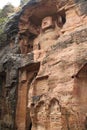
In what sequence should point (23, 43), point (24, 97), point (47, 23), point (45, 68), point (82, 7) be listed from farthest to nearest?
point (23, 43) → point (47, 23) → point (24, 97) → point (82, 7) → point (45, 68)

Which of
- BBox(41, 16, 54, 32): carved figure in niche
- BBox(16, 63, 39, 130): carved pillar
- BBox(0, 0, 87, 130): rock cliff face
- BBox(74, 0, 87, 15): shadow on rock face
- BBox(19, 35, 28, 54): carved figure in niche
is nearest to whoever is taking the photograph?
BBox(0, 0, 87, 130): rock cliff face

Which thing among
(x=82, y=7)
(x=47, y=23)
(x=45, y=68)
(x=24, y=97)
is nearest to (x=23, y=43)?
(x=47, y=23)

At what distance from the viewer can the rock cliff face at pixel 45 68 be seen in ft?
32.2

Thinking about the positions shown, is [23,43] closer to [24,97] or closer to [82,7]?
[24,97]

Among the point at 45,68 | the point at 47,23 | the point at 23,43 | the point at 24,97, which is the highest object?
the point at 47,23

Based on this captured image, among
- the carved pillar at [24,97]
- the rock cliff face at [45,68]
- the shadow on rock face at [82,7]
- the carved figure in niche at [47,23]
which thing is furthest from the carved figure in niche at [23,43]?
the shadow on rock face at [82,7]

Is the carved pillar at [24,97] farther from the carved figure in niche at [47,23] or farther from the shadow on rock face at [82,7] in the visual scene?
the shadow on rock face at [82,7]

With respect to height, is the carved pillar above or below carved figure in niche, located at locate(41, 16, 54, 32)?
below

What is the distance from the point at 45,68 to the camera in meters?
11.5

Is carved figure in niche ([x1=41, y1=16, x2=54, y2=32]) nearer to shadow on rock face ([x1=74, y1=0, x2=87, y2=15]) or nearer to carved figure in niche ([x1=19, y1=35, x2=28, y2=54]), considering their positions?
carved figure in niche ([x1=19, y1=35, x2=28, y2=54])

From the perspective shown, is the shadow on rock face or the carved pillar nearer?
the shadow on rock face

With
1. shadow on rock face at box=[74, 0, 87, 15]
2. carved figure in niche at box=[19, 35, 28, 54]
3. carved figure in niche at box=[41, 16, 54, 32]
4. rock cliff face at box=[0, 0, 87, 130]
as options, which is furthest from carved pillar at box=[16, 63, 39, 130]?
shadow on rock face at box=[74, 0, 87, 15]

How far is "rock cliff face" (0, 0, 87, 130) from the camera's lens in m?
9.80

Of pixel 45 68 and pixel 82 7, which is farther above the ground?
pixel 82 7
